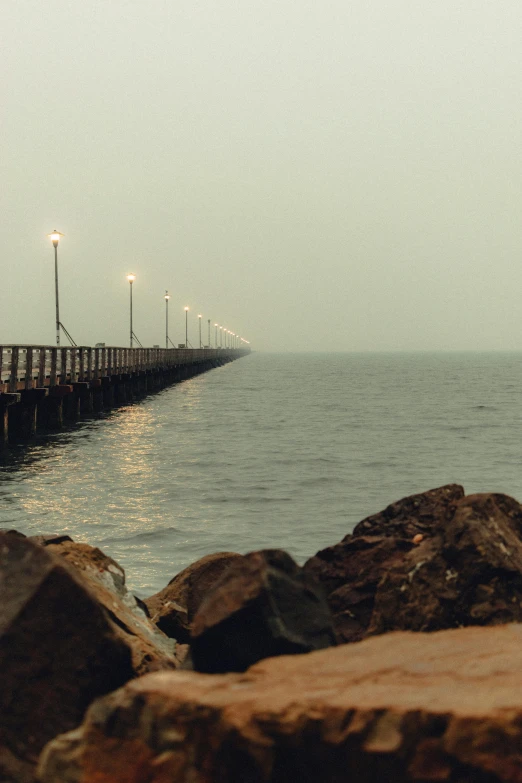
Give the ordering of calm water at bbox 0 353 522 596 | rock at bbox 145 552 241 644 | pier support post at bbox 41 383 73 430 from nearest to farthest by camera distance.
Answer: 1. rock at bbox 145 552 241 644
2. calm water at bbox 0 353 522 596
3. pier support post at bbox 41 383 73 430

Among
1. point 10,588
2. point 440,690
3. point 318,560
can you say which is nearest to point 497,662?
point 440,690

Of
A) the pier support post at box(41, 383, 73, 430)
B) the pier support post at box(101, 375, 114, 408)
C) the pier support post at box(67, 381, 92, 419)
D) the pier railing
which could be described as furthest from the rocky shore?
the pier support post at box(101, 375, 114, 408)

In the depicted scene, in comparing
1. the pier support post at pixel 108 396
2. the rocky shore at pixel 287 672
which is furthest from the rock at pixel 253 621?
the pier support post at pixel 108 396

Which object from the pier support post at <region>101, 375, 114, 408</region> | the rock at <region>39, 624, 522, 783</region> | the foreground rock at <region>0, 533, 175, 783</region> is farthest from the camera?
the pier support post at <region>101, 375, 114, 408</region>

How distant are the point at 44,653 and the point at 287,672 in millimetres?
1034

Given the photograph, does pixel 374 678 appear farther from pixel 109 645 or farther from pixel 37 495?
pixel 37 495

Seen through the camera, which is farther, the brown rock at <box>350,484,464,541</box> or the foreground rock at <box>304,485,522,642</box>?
the brown rock at <box>350,484,464,541</box>

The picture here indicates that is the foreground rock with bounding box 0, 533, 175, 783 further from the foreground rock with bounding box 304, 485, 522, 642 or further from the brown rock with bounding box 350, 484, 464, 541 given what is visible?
the brown rock with bounding box 350, 484, 464, 541

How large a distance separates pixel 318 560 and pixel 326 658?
2.60 m

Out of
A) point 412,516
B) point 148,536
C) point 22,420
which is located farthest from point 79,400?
point 412,516

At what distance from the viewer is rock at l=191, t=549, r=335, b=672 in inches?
148

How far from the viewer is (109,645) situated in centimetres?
370

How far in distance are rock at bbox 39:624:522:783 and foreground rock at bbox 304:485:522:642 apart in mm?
1441

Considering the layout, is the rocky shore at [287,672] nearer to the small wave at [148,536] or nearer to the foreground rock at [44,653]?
the foreground rock at [44,653]
